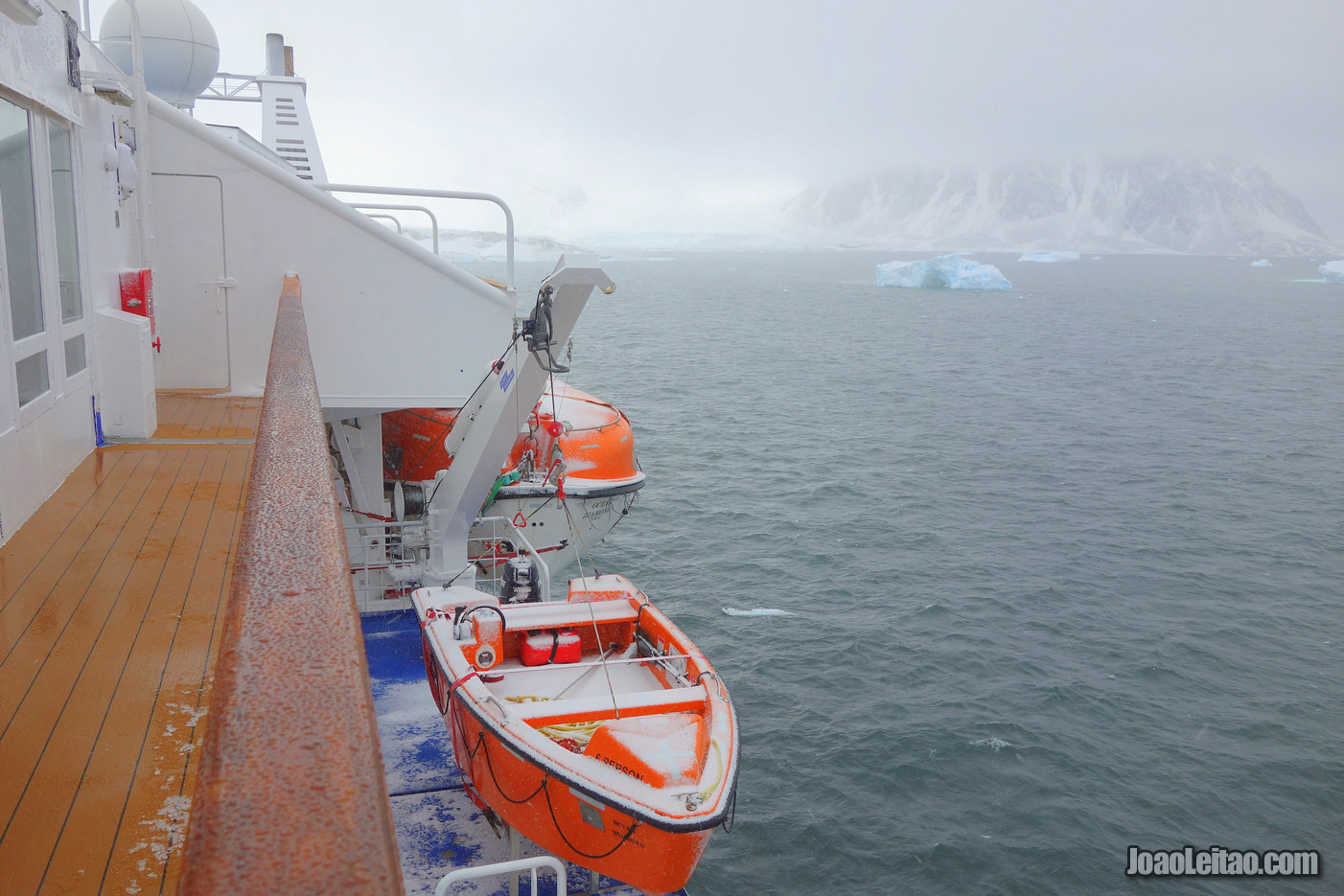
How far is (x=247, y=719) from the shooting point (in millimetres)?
1091

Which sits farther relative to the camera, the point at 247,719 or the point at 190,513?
the point at 190,513

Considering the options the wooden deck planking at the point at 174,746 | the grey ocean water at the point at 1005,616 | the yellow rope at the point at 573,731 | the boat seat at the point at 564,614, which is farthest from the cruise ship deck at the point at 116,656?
the grey ocean water at the point at 1005,616

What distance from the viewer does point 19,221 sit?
15.9 feet

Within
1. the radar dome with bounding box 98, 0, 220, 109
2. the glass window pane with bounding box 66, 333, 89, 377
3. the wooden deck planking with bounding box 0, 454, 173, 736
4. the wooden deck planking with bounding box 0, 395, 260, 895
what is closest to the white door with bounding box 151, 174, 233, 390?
the glass window pane with bounding box 66, 333, 89, 377

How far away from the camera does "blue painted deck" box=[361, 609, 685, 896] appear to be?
7.28 m

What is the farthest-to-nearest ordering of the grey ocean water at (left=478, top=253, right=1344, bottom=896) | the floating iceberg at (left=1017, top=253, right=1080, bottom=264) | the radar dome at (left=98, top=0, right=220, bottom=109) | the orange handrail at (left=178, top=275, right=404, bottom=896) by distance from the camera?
the floating iceberg at (left=1017, top=253, right=1080, bottom=264) < the radar dome at (left=98, top=0, right=220, bottom=109) < the grey ocean water at (left=478, top=253, right=1344, bottom=896) < the orange handrail at (left=178, top=275, right=404, bottom=896)

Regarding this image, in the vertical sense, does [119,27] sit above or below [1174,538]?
above

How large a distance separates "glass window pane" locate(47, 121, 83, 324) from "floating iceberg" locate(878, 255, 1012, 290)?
91007mm

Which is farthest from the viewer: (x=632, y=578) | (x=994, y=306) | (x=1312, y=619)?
(x=994, y=306)

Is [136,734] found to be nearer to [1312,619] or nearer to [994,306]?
[1312,619]

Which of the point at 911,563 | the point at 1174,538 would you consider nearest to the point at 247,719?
the point at 911,563

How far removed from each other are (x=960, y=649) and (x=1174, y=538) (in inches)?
311

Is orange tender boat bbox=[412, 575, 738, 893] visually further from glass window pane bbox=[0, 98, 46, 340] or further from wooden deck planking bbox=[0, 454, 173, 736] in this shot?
glass window pane bbox=[0, 98, 46, 340]

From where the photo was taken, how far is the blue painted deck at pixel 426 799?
23.9 ft
